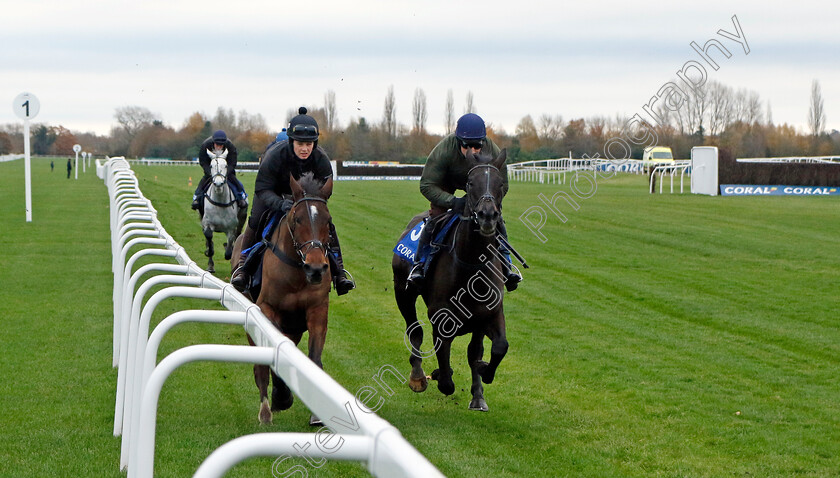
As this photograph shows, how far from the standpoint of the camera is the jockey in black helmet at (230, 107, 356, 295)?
652 centimetres

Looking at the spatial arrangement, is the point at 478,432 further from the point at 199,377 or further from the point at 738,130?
the point at 738,130

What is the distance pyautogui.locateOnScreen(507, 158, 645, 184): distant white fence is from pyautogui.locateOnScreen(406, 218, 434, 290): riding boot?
32.4 m

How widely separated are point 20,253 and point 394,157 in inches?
1843

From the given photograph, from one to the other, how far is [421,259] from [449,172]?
707 mm

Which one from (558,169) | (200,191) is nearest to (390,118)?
(558,169)

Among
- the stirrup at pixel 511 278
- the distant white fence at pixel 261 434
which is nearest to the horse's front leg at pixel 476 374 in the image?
the stirrup at pixel 511 278

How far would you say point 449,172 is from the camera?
7137mm

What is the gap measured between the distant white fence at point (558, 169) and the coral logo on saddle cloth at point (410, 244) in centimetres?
3174

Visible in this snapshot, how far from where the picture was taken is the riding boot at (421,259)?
7043mm

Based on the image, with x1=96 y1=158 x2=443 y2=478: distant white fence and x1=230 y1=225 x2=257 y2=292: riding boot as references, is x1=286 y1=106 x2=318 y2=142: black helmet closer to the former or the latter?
x1=230 y1=225 x2=257 y2=292: riding boot

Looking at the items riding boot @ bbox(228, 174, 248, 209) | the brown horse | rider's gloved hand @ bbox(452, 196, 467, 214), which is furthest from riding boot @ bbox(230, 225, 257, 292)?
riding boot @ bbox(228, 174, 248, 209)

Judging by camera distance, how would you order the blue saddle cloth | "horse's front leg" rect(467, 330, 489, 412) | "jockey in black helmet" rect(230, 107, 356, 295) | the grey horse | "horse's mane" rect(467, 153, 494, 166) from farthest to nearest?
the grey horse → the blue saddle cloth → "horse's front leg" rect(467, 330, 489, 412) → "jockey in black helmet" rect(230, 107, 356, 295) → "horse's mane" rect(467, 153, 494, 166)

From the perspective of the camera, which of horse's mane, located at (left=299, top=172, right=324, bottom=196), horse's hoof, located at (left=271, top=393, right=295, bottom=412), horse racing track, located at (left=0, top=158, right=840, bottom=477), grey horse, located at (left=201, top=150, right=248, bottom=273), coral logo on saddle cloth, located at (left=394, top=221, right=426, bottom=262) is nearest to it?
horse racing track, located at (left=0, top=158, right=840, bottom=477)

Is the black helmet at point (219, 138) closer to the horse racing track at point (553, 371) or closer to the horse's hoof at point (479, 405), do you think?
the horse racing track at point (553, 371)
